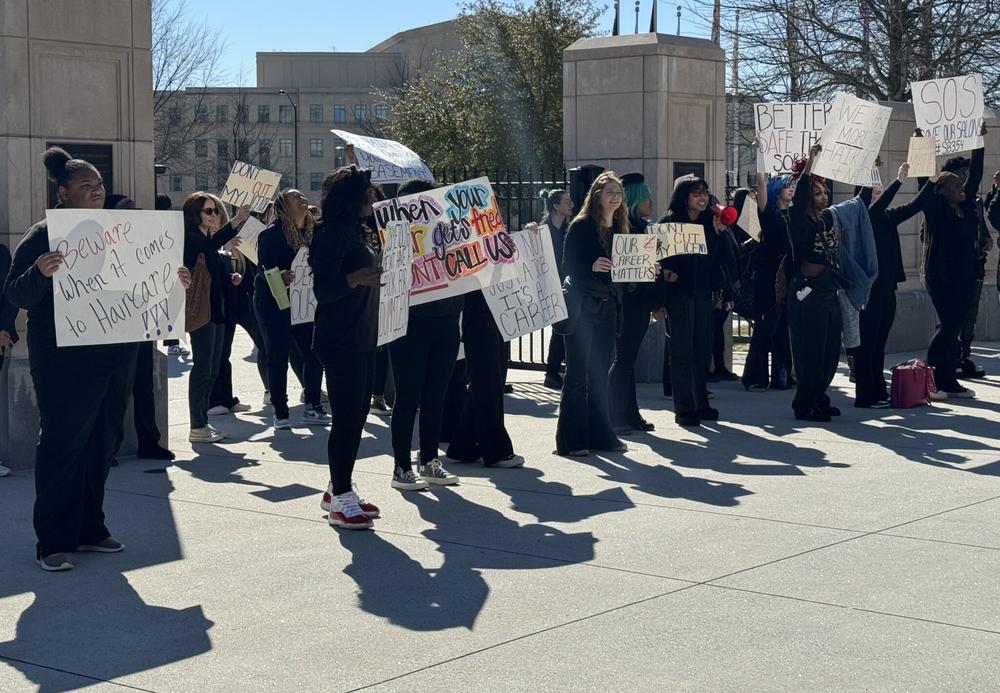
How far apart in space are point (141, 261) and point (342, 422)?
1340 millimetres

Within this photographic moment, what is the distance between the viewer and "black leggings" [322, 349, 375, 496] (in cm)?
759

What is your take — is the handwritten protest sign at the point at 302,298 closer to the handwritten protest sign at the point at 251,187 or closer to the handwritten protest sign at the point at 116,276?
the handwritten protest sign at the point at 251,187

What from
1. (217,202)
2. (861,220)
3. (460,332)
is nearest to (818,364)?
(861,220)

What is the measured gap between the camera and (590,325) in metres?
9.88

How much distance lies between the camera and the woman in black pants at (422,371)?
8.65 meters

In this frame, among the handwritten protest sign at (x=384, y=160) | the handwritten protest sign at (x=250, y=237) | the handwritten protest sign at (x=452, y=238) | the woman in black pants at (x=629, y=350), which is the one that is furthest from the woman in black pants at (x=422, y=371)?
the handwritten protest sign at (x=384, y=160)

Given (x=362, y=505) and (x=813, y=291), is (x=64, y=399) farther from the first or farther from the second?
(x=813, y=291)

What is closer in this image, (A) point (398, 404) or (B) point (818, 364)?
(A) point (398, 404)

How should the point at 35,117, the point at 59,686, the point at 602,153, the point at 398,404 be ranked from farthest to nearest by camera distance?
the point at 602,153
the point at 35,117
the point at 398,404
the point at 59,686

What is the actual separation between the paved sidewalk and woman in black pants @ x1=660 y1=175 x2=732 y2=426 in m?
1.03

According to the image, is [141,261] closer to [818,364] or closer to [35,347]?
[35,347]

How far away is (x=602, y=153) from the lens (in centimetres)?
1480

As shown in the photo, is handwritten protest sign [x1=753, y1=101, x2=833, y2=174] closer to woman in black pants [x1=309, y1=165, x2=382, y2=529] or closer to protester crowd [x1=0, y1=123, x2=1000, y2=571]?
protester crowd [x1=0, y1=123, x2=1000, y2=571]

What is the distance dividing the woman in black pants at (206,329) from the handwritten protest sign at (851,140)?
189 inches
